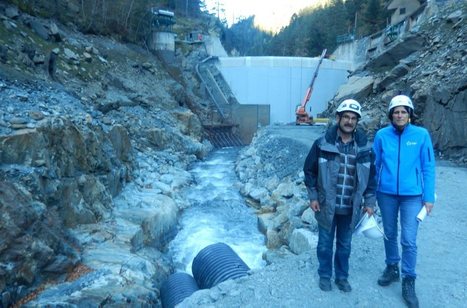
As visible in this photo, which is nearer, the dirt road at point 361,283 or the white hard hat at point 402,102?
the white hard hat at point 402,102

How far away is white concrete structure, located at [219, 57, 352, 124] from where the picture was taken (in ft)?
109

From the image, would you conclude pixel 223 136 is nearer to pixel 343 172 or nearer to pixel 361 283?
pixel 361 283

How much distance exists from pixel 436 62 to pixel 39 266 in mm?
15588

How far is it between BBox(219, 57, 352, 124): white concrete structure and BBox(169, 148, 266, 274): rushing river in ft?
57.0

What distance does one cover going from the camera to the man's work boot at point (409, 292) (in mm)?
3832

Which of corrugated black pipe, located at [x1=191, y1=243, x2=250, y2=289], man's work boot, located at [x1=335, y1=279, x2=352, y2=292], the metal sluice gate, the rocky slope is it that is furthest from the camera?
the metal sluice gate

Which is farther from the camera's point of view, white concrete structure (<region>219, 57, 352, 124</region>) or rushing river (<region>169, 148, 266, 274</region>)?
white concrete structure (<region>219, 57, 352, 124</region>)

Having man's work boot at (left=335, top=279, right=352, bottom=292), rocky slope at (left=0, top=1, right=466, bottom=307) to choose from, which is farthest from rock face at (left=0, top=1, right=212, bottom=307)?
man's work boot at (left=335, top=279, right=352, bottom=292)

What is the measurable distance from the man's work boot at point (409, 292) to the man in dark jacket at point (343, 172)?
768 mm

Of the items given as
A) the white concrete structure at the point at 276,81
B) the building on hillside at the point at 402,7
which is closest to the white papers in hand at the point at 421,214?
the white concrete structure at the point at 276,81

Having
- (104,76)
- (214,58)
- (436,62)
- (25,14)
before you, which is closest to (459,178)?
(436,62)

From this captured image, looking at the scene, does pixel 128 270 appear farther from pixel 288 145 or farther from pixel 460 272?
pixel 288 145

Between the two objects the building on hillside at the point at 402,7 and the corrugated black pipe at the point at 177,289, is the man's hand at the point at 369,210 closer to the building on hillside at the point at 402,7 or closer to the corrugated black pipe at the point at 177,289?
the corrugated black pipe at the point at 177,289

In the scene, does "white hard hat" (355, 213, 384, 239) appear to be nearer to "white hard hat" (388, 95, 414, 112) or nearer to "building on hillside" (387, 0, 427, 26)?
"white hard hat" (388, 95, 414, 112)
